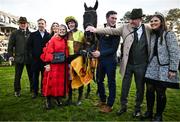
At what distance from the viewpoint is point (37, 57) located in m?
7.39

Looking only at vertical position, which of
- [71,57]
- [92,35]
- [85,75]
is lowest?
[85,75]

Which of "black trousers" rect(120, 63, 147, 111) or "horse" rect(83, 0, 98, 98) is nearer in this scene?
"black trousers" rect(120, 63, 147, 111)

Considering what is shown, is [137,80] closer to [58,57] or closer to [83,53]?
[83,53]

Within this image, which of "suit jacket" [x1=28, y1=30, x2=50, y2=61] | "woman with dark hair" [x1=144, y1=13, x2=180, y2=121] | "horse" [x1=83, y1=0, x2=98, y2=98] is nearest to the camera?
"woman with dark hair" [x1=144, y1=13, x2=180, y2=121]

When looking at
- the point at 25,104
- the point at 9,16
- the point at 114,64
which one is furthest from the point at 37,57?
the point at 9,16

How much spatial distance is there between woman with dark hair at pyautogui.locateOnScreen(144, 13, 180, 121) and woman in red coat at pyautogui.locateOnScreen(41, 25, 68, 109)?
182 cm

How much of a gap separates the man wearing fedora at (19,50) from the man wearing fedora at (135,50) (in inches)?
107

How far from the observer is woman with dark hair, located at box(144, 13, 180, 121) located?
4.99 meters

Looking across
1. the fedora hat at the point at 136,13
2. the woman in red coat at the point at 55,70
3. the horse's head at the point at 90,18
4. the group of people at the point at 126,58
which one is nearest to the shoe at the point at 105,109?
the group of people at the point at 126,58

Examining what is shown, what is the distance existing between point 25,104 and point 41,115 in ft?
3.76

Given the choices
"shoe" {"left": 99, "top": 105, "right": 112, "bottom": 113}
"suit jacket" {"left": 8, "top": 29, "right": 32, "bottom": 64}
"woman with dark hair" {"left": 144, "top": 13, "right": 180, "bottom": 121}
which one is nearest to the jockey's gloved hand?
"shoe" {"left": 99, "top": 105, "right": 112, "bottom": 113}

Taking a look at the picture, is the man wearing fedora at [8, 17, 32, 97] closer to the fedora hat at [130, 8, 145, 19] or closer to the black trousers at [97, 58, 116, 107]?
the black trousers at [97, 58, 116, 107]

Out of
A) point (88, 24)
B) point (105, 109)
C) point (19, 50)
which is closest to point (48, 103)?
point (105, 109)

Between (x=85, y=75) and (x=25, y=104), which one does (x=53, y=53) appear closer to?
(x=85, y=75)
